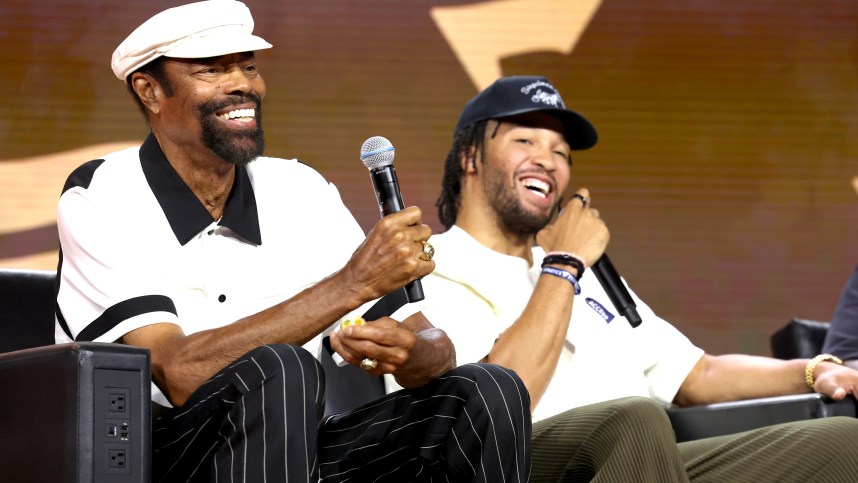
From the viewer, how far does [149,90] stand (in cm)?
239

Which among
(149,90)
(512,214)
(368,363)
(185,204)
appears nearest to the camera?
(368,363)

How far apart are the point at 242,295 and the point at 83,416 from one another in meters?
0.53

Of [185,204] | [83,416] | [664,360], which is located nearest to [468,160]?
[664,360]

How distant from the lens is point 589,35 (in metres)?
4.24

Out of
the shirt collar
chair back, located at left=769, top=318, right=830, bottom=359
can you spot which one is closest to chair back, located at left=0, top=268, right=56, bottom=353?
the shirt collar

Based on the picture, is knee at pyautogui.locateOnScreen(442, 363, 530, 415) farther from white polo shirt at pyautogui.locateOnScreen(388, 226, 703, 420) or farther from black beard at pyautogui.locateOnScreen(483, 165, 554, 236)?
black beard at pyautogui.locateOnScreen(483, 165, 554, 236)

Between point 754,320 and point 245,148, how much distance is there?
8.14 ft

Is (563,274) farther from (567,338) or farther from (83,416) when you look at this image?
(83,416)

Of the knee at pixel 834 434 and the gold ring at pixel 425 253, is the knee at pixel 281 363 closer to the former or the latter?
the gold ring at pixel 425 253

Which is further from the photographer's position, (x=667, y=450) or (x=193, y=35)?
(x=193, y=35)

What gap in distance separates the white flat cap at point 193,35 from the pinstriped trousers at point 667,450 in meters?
→ 1.00

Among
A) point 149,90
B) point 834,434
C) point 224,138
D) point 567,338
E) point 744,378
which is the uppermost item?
point 149,90

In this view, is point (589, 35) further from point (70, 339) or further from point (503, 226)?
point (70, 339)

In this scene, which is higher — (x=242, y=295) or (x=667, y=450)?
(x=242, y=295)
